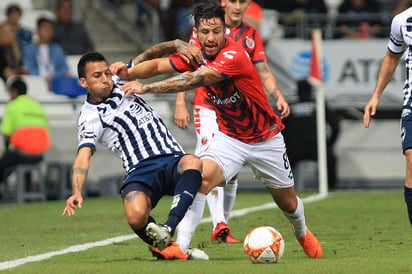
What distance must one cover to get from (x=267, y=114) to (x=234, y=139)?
335 mm

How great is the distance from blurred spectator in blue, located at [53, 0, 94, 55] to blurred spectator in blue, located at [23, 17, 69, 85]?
89 cm

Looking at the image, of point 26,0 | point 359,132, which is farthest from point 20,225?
point 26,0

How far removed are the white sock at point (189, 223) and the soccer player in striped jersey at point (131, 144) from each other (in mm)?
159

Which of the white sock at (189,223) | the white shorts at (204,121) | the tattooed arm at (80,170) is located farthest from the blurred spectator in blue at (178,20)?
the white sock at (189,223)

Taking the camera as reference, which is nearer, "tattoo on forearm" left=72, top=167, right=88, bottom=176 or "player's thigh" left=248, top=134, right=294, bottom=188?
"tattoo on forearm" left=72, top=167, right=88, bottom=176

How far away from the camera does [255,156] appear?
842 centimetres

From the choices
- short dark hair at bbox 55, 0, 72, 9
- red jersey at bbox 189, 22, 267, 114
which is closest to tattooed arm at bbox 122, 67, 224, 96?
red jersey at bbox 189, 22, 267, 114

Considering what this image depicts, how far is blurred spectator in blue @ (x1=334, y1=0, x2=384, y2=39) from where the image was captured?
21.1 m

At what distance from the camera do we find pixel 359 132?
1902 centimetres

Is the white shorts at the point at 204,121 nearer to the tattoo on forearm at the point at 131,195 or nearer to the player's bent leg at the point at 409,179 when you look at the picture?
the tattoo on forearm at the point at 131,195

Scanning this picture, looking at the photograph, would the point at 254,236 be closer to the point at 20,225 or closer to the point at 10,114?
the point at 20,225

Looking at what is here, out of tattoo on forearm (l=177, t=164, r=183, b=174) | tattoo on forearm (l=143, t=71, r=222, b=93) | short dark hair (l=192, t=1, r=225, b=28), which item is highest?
short dark hair (l=192, t=1, r=225, b=28)

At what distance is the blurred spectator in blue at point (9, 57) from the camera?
786 inches

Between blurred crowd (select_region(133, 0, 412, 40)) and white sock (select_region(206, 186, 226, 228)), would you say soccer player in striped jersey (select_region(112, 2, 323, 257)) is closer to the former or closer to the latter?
white sock (select_region(206, 186, 226, 228))
